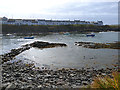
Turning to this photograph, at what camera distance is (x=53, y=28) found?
3730 inches

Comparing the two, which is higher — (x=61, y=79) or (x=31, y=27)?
(x=31, y=27)

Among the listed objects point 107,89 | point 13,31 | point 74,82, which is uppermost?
point 13,31

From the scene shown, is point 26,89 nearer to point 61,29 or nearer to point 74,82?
point 74,82

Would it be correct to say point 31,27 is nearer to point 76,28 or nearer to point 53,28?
point 53,28

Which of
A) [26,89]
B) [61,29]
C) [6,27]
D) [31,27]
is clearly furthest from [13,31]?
[26,89]

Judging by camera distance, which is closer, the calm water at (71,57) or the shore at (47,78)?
the shore at (47,78)

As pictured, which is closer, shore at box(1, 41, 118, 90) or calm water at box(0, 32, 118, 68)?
shore at box(1, 41, 118, 90)

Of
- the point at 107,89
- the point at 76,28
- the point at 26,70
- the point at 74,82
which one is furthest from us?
the point at 76,28

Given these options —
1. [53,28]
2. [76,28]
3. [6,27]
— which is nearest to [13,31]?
[6,27]

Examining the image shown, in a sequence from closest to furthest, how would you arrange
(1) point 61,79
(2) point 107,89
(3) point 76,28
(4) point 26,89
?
(2) point 107,89 → (4) point 26,89 → (1) point 61,79 → (3) point 76,28

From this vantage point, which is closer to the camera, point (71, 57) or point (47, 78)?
point (47, 78)

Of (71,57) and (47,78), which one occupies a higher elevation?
(71,57)

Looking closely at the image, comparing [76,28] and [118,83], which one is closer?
[118,83]

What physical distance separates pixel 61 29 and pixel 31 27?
23864mm
